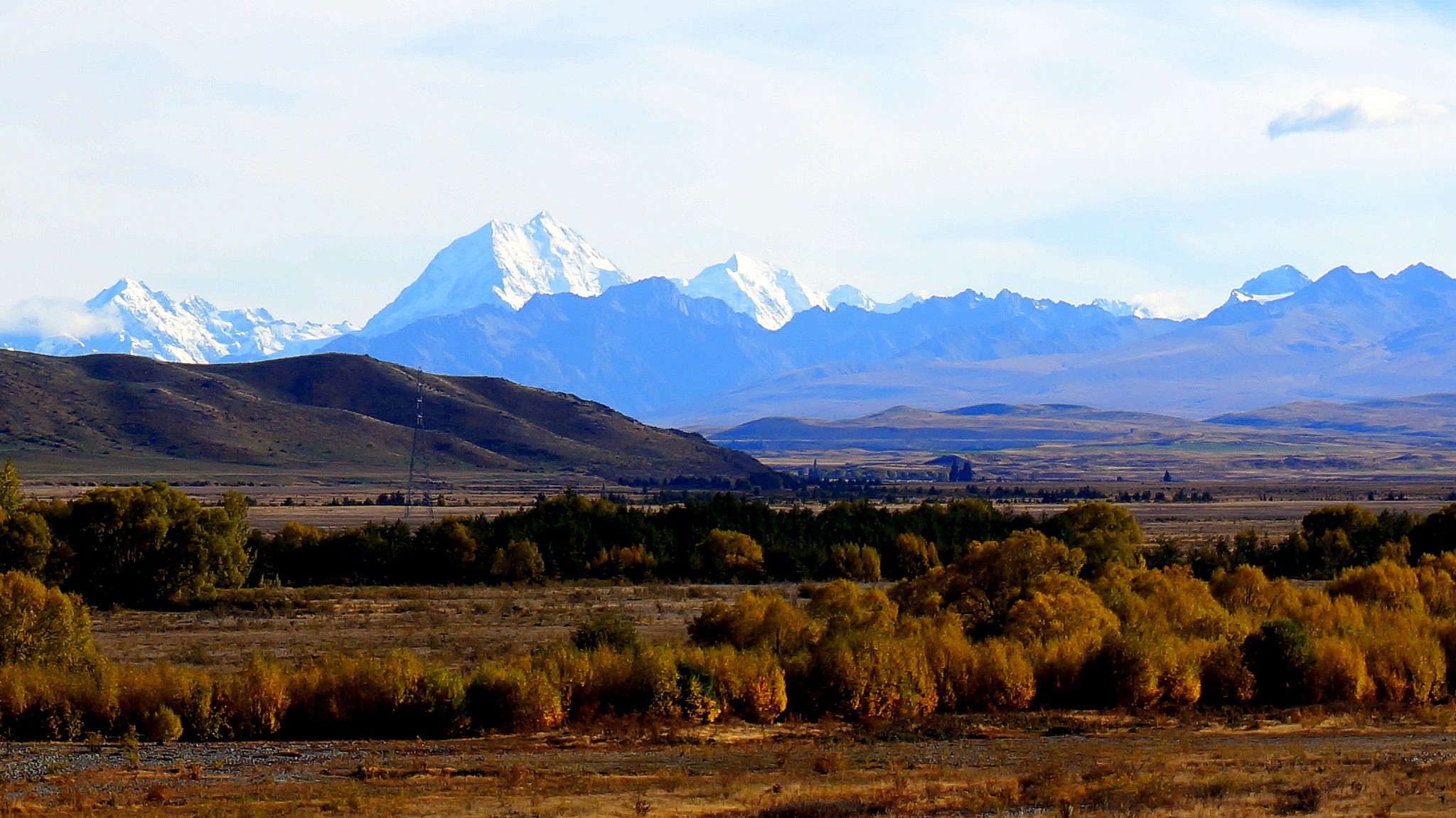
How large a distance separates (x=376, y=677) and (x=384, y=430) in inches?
6846

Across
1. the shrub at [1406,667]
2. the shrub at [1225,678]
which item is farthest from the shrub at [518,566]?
the shrub at [1406,667]

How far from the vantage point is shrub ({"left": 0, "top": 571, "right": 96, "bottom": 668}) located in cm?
3005

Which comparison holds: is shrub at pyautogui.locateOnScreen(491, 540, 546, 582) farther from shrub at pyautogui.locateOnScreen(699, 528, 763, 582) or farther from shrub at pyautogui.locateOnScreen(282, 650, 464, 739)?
shrub at pyautogui.locateOnScreen(282, 650, 464, 739)

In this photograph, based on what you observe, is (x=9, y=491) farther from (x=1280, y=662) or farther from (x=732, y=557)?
(x=1280, y=662)

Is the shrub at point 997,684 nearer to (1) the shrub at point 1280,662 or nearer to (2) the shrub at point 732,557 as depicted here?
(1) the shrub at point 1280,662

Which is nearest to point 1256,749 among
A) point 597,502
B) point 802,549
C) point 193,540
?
point 193,540

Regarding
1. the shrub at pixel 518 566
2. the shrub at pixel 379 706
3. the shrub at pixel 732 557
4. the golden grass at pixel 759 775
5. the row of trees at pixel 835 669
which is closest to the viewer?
the golden grass at pixel 759 775

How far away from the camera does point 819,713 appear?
31.1 m

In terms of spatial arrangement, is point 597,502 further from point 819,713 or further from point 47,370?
point 47,370

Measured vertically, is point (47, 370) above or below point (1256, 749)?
above

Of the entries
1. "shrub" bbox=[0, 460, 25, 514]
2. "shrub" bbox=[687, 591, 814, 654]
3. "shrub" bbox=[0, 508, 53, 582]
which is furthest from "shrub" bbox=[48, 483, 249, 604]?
"shrub" bbox=[687, 591, 814, 654]

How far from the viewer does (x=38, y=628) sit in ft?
100

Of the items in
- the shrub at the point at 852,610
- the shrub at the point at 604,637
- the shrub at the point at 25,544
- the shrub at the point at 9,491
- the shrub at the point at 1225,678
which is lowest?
the shrub at the point at 1225,678

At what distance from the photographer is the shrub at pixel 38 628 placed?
98.6 ft
